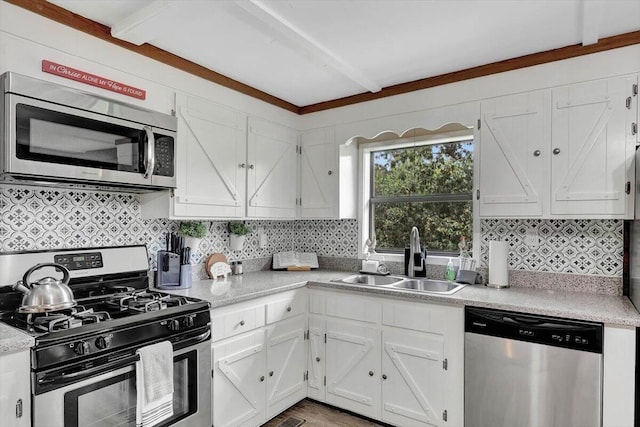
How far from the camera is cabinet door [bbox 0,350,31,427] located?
53.7 inches

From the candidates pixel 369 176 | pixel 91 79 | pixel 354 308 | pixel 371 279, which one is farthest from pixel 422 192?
pixel 91 79

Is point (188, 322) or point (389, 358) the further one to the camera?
point (389, 358)

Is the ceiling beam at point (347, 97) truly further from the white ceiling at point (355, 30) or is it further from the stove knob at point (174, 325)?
the stove knob at point (174, 325)

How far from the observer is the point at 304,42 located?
221 centimetres

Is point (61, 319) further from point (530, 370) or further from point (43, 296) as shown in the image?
point (530, 370)

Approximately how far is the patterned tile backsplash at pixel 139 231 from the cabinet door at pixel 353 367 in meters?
1.04

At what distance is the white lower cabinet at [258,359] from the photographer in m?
2.24

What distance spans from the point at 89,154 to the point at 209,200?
2.72 feet

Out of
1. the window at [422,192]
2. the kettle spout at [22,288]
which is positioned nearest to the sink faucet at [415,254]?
the window at [422,192]

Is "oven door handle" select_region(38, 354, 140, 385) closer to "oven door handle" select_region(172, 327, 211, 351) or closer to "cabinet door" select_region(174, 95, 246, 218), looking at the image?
"oven door handle" select_region(172, 327, 211, 351)

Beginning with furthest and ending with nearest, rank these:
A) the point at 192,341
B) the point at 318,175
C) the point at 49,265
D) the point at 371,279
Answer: the point at 318,175 < the point at 371,279 < the point at 192,341 < the point at 49,265

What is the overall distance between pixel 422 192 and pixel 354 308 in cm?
121

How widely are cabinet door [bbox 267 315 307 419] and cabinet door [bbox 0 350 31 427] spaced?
1381mm

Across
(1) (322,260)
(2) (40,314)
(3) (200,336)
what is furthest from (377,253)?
A: (2) (40,314)
